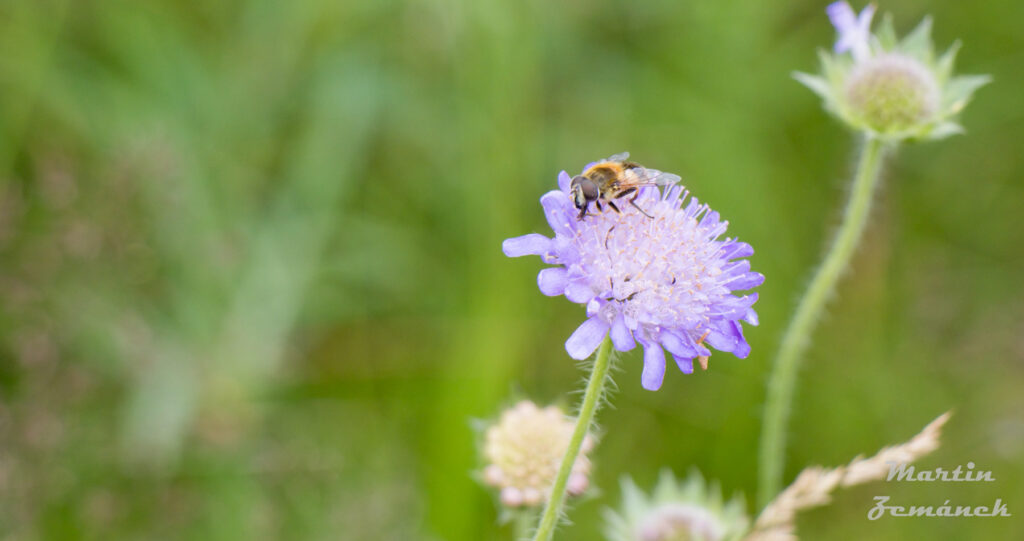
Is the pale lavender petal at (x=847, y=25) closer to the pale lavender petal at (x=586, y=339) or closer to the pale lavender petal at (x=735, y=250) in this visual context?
the pale lavender petal at (x=735, y=250)

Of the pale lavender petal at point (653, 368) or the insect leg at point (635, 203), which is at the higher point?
the insect leg at point (635, 203)

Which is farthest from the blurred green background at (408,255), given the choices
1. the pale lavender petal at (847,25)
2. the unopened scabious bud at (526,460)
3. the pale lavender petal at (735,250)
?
the pale lavender petal at (735,250)

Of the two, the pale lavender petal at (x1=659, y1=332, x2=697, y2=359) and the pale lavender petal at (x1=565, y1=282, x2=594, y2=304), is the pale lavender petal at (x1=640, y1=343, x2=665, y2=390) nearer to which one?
the pale lavender petal at (x1=659, y1=332, x2=697, y2=359)

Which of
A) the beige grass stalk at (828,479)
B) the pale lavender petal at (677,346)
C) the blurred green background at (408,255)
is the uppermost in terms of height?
the blurred green background at (408,255)

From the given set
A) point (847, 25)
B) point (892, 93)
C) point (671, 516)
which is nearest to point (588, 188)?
point (671, 516)

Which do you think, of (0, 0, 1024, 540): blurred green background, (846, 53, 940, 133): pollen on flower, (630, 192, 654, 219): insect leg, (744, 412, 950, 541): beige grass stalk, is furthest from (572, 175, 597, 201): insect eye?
(0, 0, 1024, 540): blurred green background

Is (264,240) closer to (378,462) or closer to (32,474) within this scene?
(378,462)

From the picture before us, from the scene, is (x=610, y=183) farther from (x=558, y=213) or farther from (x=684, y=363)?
(x=684, y=363)
